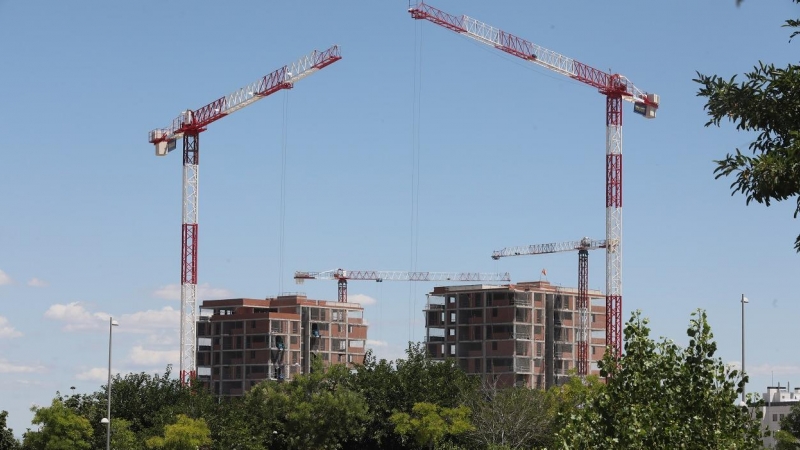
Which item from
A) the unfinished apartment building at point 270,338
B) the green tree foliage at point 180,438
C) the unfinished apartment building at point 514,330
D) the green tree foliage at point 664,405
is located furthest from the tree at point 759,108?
the unfinished apartment building at point 270,338

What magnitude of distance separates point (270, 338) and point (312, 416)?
85966mm

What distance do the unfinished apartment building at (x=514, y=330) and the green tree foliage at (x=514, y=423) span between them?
63.2 meters

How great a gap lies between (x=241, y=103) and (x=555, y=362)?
56.1 metres

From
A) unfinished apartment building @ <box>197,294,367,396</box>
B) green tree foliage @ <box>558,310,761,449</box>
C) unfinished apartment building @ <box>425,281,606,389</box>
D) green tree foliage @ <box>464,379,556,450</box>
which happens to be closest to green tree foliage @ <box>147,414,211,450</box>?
green tree foliage @ <box>464,379,556,450</box>

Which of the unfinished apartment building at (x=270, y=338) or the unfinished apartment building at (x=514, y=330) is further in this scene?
the unfinished apartment building at (x=270, y=338)

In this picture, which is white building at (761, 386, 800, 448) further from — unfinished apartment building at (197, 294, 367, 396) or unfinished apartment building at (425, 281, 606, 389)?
unfinished apartment building at (197, 294, 367, 396)

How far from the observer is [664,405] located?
30812 mm

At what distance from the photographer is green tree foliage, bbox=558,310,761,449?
2958 centimetres

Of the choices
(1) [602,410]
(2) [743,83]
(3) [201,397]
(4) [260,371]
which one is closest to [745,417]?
(1) [602,410]

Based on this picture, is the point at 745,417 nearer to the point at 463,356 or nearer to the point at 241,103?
the point at 241,103

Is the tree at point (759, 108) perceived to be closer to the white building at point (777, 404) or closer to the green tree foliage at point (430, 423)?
the green tree foliage at point (430, 423)

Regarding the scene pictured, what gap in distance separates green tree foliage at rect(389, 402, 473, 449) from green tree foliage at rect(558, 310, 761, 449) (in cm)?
5699

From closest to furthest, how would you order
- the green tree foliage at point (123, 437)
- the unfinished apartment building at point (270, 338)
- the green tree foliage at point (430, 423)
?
the green tree foliage at point (123, 437) < the green tree foliage at point (430, 423) < the unfinished apartment building at point (270, 338)

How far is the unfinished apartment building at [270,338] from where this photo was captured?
17762 cm
